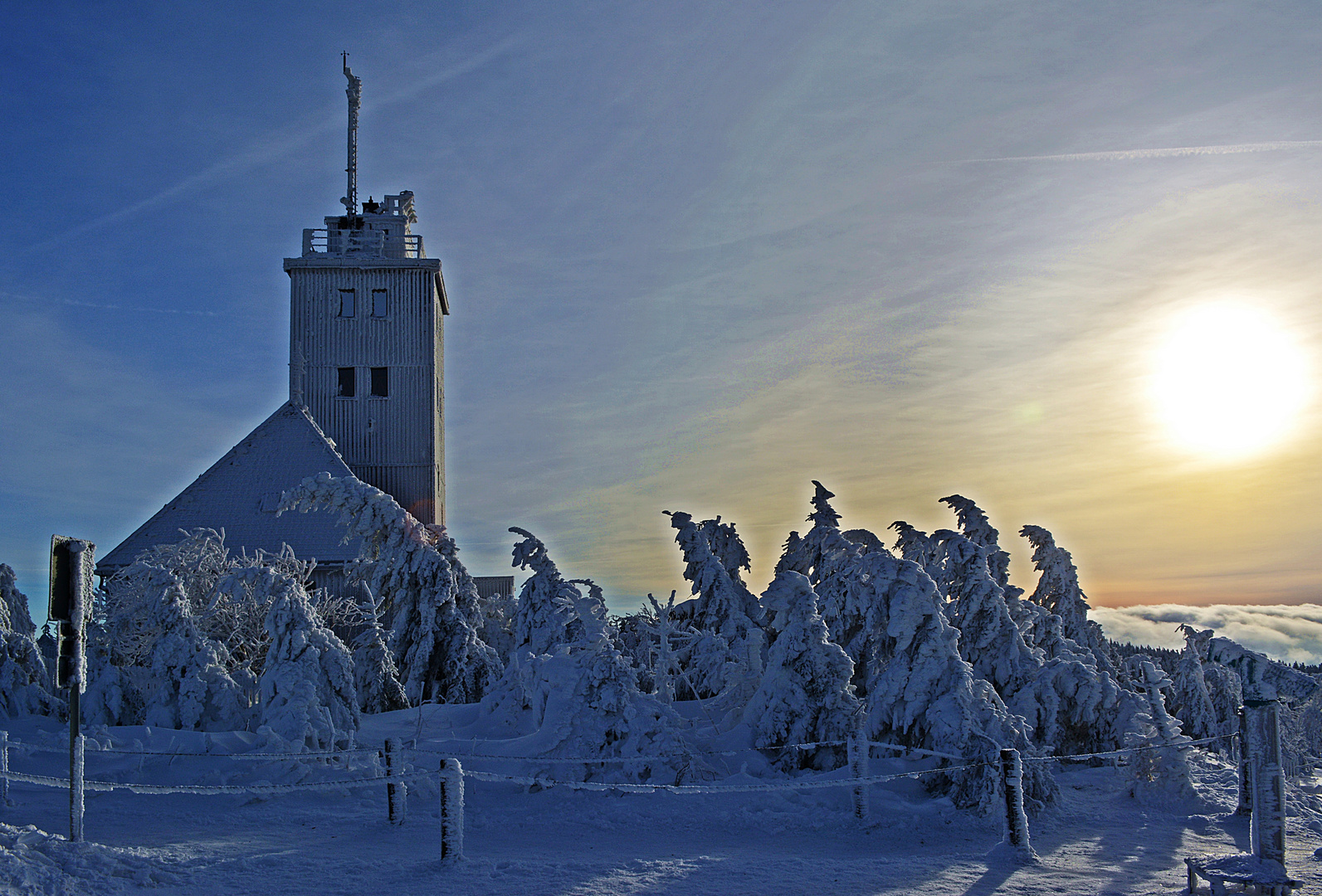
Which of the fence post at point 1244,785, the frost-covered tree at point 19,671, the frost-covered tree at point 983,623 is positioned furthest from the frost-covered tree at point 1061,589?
the frost-covered tree at point 19,671

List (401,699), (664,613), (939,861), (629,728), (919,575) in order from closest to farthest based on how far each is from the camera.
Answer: (939,861) → (629,728) → (919,575) → (664,613) → (401,699)

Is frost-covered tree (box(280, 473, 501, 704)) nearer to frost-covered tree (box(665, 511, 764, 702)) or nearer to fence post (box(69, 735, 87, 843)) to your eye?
frost-covered tree (box(665, 511, 764, 702))

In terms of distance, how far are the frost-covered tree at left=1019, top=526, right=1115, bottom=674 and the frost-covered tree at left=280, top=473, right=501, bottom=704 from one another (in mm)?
14668

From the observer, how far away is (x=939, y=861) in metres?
8.72

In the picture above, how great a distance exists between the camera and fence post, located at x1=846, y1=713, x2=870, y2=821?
10.5 m

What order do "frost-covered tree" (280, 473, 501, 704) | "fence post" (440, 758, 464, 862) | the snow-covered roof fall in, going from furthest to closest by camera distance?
the snow-covered roof < "frost-covered tree" (280, 473, 501, 704) < "fence post" (440, 758, 464, 862)

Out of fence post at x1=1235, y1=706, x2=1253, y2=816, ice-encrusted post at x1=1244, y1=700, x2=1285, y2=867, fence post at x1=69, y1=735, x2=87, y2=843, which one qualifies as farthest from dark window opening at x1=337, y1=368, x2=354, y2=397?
ice-encrusted post at x1=1244, y1=700, x2=1285, y2=867

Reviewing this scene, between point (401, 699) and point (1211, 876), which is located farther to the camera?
point (401, 699)

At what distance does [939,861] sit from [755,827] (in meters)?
2.21

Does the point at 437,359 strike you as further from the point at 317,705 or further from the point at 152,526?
the point at 317,705

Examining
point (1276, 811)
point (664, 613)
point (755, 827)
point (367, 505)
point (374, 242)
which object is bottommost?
point (755, 827)

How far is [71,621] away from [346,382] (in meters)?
24.7

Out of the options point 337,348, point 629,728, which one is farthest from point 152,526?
point 629,728

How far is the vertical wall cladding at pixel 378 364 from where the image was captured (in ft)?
104
